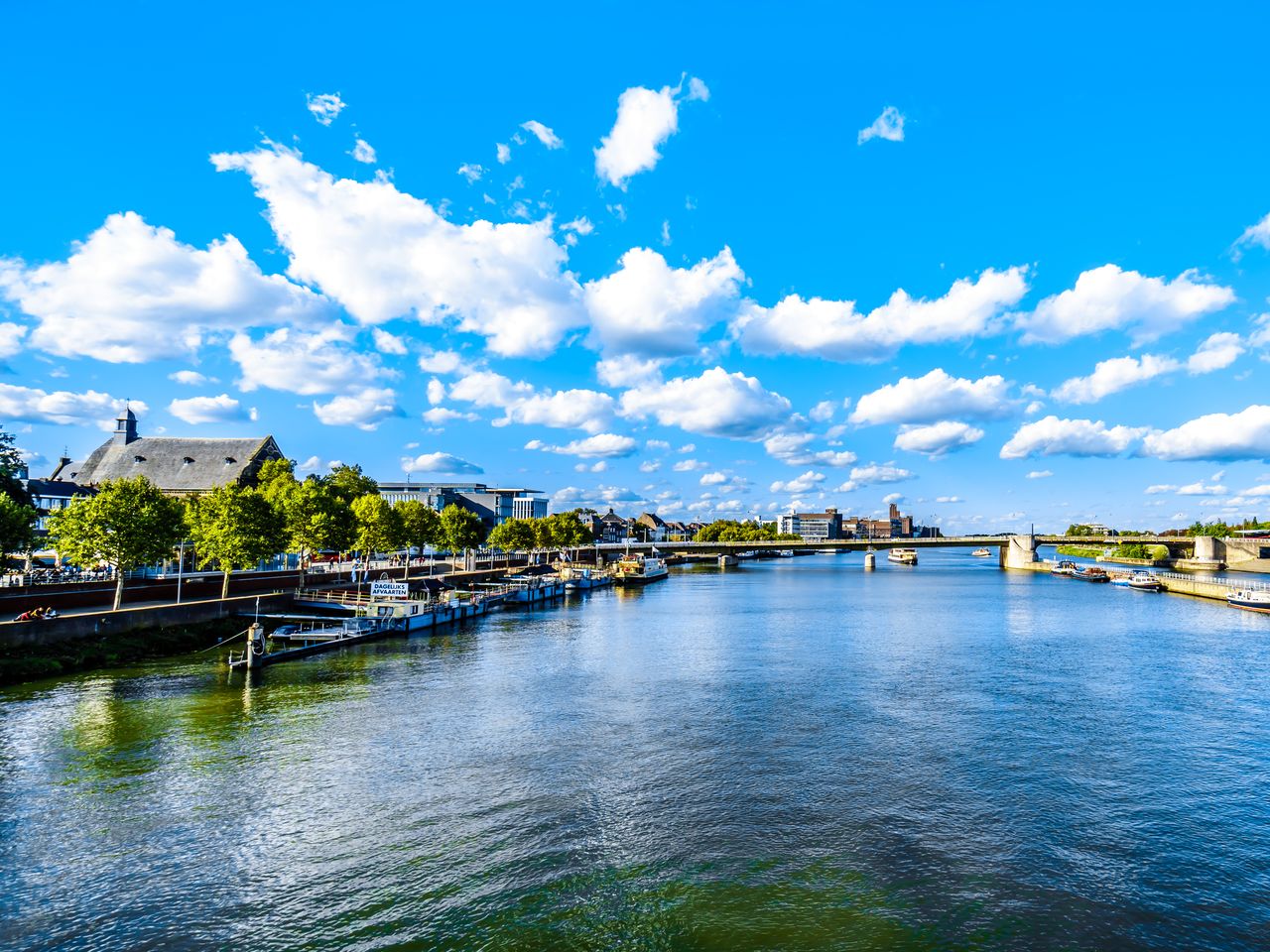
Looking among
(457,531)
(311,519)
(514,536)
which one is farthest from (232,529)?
(514,536)

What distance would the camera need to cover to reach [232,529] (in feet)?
237

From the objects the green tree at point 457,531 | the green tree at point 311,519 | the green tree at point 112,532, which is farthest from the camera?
the green tree at point 457,531

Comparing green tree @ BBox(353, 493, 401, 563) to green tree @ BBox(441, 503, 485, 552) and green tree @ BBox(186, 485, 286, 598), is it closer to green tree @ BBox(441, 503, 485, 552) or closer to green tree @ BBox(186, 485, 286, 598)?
green tree @ BBox(441, 503, 485, 552)

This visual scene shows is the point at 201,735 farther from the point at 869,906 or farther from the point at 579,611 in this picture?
the point at 579,611

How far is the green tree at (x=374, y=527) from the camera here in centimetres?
11350

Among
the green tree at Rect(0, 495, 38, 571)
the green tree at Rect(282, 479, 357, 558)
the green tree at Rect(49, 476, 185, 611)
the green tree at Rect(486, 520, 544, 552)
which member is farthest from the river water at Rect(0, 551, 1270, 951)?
the green tree at Rect(486, 520, 544, 552)

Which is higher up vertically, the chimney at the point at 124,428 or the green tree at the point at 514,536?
the chimney at the point at 124,428

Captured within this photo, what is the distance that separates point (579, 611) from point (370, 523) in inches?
1508

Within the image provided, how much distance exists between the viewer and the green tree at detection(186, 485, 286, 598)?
235ft

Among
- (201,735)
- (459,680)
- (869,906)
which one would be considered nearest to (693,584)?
(459,680)

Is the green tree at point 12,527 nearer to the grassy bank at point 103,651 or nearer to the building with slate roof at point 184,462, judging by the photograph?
the grassy bank at point 103,651

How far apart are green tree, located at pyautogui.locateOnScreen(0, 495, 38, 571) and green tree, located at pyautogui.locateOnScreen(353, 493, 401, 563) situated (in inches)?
2402

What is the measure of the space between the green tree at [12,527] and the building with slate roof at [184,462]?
6967 centimetres

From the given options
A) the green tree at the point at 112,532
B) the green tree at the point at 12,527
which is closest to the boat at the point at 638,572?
the green tree at the point at 112,532
